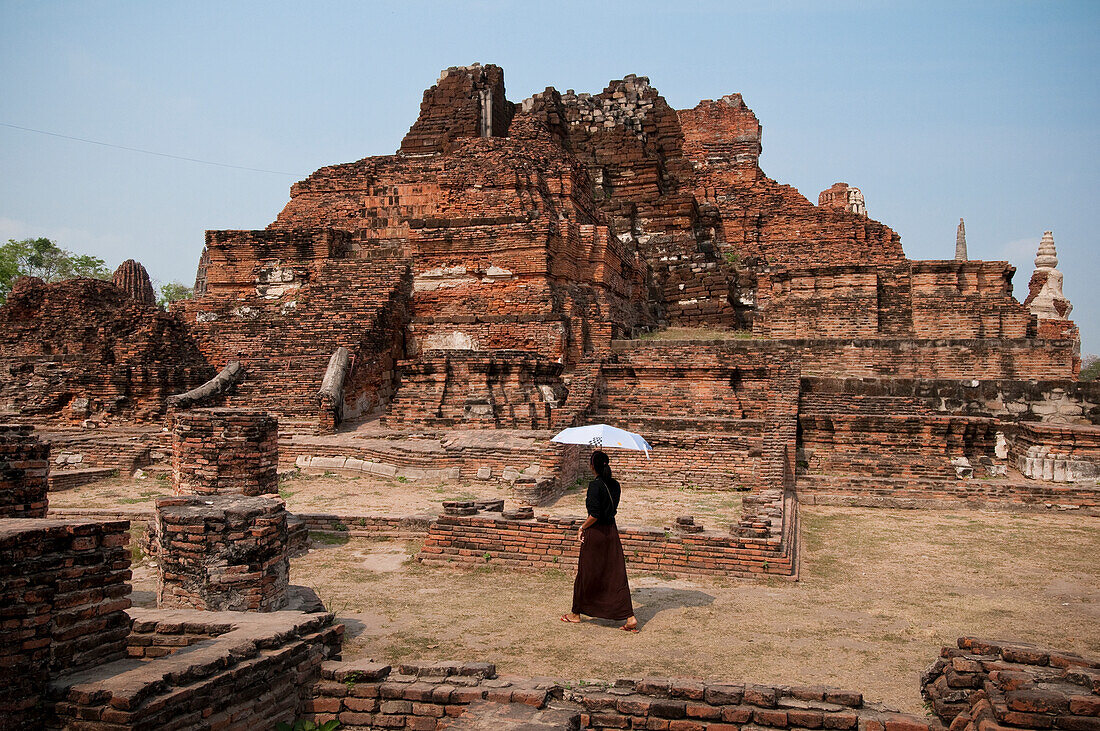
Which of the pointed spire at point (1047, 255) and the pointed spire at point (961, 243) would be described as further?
the pointed spire at point (961, 243)

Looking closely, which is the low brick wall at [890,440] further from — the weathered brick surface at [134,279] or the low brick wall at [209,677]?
the weathered brick surface at [134,279]

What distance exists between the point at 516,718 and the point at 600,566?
6.30ft

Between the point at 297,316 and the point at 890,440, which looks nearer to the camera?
the point at 890,440

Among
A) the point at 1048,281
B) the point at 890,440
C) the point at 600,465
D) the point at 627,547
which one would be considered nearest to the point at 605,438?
the point at 627,547

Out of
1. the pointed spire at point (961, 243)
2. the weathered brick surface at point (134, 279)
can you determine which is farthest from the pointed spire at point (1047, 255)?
the weathered brick surface at point (134, 279)

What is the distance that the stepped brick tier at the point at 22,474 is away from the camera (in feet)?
18.2

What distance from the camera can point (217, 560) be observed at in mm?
5164

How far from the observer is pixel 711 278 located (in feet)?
61.0

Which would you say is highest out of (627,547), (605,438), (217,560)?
(605,438)

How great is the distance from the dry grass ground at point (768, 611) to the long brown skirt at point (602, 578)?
137 mm

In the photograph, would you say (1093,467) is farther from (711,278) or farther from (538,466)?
(711,278)

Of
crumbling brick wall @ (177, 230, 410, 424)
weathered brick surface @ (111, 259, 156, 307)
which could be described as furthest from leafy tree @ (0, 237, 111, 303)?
crumbling brick wall @ (177, 230, 410, 424)

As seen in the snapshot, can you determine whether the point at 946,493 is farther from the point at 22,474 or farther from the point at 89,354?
the point at 89,354

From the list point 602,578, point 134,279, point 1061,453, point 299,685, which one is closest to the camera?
point 299,685
